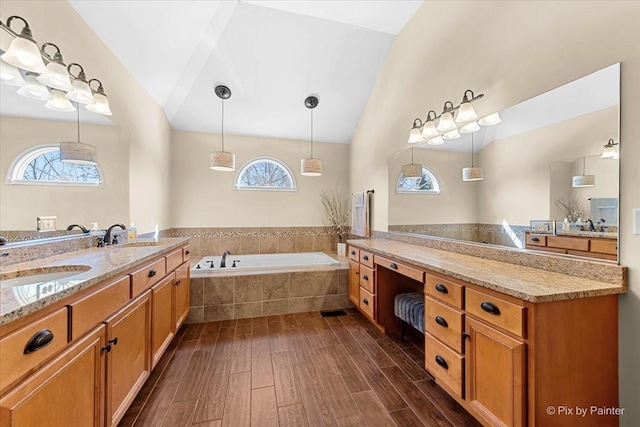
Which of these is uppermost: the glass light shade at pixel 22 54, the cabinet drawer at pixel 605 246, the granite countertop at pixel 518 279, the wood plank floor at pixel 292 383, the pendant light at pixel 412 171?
the glass light shade at pixel 22 54

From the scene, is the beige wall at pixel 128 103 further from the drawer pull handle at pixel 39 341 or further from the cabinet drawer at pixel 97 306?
the drawer pull handle at pixel 39 341

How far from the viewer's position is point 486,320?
1.34 metres

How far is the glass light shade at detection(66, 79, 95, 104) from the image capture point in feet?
5.94

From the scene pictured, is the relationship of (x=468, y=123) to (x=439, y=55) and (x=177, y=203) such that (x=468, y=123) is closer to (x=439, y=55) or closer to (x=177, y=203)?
(x=439, y=55)

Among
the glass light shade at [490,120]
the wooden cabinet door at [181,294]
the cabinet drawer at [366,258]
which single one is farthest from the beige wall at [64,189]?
the glass light shade at [490,120]

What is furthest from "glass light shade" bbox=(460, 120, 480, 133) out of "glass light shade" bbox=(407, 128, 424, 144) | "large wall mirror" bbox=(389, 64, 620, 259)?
"glass light shade" bbox=(407, 128, 424, 144)

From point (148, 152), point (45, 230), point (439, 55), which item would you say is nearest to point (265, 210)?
point (148, 152)

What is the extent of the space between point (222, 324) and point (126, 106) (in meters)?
2.45

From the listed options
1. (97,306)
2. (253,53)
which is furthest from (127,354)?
(253,53)

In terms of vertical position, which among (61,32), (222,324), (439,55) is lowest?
(222,324)

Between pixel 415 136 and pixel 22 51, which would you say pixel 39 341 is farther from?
pixel 415 136

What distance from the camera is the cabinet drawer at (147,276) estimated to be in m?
1.58

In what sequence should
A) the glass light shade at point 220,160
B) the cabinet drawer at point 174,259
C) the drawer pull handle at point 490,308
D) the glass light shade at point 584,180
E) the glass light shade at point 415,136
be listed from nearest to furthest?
the drawer pull handle at point 490,308
the glass light shade at point 584,180
the cabinet drawer at point 174,259
the glass light shade at point 415,136
the glass light shade at point 220,160

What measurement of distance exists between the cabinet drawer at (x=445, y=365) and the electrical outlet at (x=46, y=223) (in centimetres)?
266
